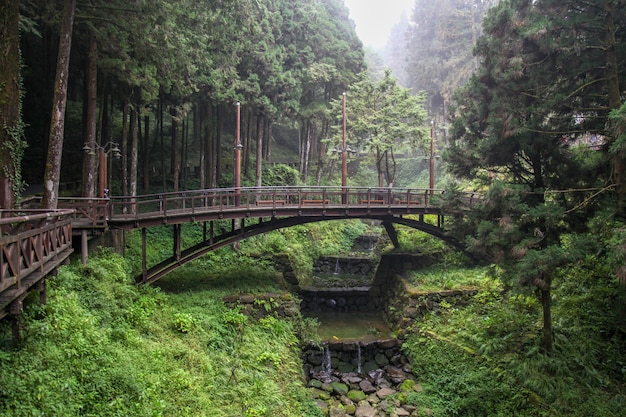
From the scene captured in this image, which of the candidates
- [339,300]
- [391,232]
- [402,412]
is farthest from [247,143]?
[402,412]

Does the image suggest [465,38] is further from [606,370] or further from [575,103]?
[606,370]

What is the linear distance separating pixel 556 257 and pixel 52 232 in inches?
478

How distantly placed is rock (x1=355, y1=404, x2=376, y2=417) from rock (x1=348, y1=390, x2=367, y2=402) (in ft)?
1.58

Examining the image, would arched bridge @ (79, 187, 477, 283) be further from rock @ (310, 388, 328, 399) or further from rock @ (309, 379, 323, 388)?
rock @ (310, 388, 328, 399)

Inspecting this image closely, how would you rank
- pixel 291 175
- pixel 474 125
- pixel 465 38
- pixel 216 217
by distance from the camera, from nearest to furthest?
pixel 474 125
pixel 216 217
pixel 291 175
pixel 465 38

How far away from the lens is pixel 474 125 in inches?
562

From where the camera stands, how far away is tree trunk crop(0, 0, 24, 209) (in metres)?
9.20

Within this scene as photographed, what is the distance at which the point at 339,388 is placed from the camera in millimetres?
14750

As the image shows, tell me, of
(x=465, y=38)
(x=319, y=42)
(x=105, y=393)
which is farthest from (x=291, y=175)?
(x=465, y=38)

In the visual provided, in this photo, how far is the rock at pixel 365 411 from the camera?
43.1 feet

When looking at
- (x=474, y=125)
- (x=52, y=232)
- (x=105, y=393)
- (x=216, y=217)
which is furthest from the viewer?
(x=216, y=217)

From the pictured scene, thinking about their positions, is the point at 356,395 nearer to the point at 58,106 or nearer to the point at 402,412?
the point at 402,412

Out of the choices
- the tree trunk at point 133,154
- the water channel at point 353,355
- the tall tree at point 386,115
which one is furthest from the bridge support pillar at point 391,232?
the tree trunk at point 133,154

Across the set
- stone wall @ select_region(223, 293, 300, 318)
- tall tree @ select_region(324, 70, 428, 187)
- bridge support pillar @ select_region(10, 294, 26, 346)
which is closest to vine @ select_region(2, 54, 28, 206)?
bridge support pillar @ select_region(10, 294, 26, 346)
